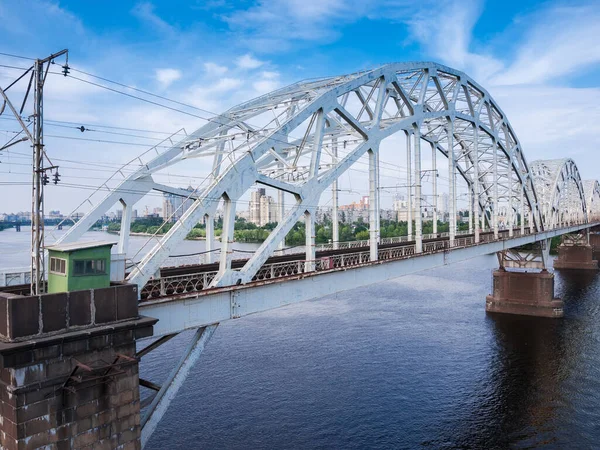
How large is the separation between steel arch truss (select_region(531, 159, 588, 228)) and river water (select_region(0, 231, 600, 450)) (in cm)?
3001

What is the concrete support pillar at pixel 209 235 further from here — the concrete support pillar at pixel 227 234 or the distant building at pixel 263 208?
the distant building at pixel 263 208

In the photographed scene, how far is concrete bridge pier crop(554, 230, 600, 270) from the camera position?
8412cm

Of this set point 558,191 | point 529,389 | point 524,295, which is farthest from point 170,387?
point 558,191

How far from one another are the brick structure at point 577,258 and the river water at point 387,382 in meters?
43.3

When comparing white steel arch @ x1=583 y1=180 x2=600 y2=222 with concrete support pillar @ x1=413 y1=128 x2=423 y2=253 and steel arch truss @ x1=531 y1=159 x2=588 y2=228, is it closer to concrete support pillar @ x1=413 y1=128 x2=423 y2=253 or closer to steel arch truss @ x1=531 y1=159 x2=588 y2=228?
steel arch truss @ x1=531 y1=159 x2=588 y2=228

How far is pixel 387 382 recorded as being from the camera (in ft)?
93.3

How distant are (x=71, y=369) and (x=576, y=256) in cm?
9262

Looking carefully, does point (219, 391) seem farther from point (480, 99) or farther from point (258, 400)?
point (480, 99)

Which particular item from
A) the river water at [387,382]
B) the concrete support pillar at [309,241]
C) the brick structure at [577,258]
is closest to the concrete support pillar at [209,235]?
the concrete support pillar at [309,241]

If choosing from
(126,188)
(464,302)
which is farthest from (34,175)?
(464,302)

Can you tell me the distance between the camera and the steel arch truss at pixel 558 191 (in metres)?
72.1

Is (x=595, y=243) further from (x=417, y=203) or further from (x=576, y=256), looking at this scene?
(x=417, y=203)

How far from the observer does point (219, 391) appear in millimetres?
26625

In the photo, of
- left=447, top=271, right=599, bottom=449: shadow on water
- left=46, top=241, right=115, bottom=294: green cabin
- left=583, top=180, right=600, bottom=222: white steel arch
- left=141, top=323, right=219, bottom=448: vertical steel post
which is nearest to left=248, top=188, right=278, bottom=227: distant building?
left=447, top=271, right=599, bottom=449: shadow on water
